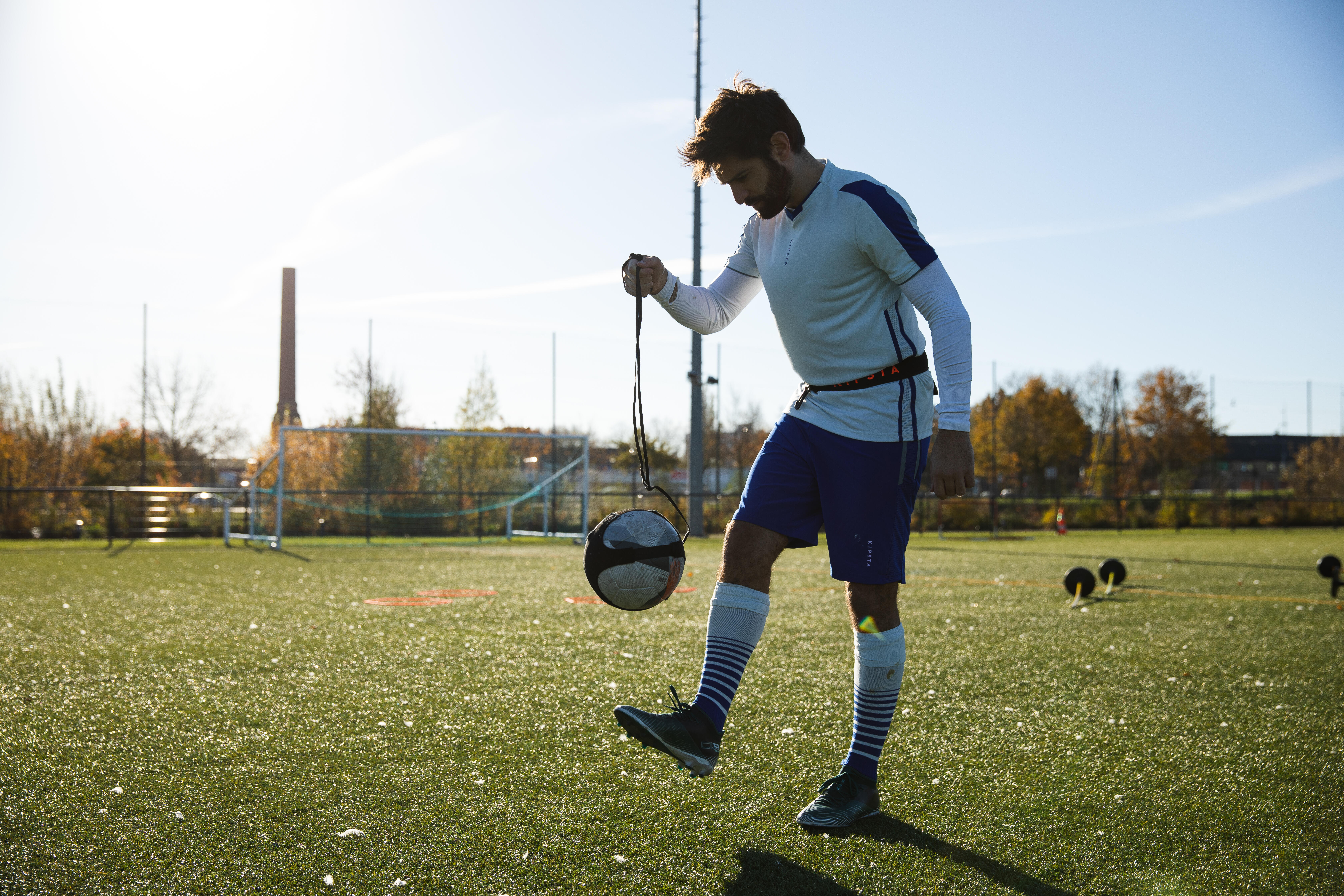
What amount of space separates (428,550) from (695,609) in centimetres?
959

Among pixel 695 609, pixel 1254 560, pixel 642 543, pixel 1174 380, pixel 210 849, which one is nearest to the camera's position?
pixel 210 849

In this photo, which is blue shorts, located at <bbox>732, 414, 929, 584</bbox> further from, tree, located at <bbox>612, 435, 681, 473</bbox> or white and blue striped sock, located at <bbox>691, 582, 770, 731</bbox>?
tree, located at <bbox>612, 435, 681, 473</bbox>

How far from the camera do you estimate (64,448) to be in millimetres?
23172

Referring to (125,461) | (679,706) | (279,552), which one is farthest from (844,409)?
(125,461)

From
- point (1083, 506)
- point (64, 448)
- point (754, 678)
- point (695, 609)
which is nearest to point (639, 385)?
point (754, 678)

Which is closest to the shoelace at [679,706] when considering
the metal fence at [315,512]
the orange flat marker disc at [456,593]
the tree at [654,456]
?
the orange flat marker disc at [456,593]

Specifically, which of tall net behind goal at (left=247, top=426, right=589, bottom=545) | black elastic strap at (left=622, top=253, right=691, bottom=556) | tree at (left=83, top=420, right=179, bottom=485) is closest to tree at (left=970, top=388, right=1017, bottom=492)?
tall net behind goal at (left=247, top=426, right=589, bottom=545)

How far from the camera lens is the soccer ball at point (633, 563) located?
8.82 ft

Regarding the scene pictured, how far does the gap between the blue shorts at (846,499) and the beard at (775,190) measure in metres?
0.62

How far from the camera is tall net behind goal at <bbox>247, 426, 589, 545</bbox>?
62.4ft

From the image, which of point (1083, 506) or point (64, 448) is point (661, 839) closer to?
point (64, 448)

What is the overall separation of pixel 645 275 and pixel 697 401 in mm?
18284

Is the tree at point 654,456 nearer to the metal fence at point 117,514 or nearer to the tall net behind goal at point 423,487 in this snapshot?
the tall net behind goal at point 423,487

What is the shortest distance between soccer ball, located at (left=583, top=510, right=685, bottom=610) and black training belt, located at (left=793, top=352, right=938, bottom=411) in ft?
2.05
